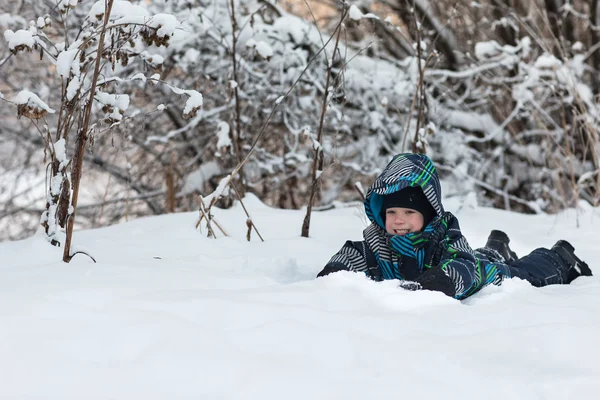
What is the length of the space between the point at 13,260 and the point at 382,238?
1.53 metres

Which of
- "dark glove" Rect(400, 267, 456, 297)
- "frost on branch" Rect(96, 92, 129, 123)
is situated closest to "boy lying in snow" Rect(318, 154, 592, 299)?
"dark glove" Rect(400, 267, 456, 297)

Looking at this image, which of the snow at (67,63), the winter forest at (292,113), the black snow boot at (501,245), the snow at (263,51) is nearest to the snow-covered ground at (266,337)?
the snow at (67,63)

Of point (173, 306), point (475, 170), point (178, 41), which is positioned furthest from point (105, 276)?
point (475, 170)

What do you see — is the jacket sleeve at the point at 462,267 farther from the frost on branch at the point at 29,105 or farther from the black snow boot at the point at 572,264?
the frost on branch at the point at 29,105

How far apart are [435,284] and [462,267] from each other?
20cm

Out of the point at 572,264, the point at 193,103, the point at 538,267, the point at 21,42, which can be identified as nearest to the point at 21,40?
the point at 21,42

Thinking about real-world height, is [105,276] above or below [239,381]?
above

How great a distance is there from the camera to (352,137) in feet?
20.1

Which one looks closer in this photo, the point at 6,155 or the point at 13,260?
the point at 13,260

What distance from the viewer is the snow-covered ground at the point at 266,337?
54.9 inches

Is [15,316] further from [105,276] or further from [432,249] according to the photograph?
[432,249]

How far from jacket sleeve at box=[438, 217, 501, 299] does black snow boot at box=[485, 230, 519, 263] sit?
0.69m

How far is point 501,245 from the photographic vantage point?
3.46 m

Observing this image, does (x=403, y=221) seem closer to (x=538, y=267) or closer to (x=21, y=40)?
(x=538, y=267)
